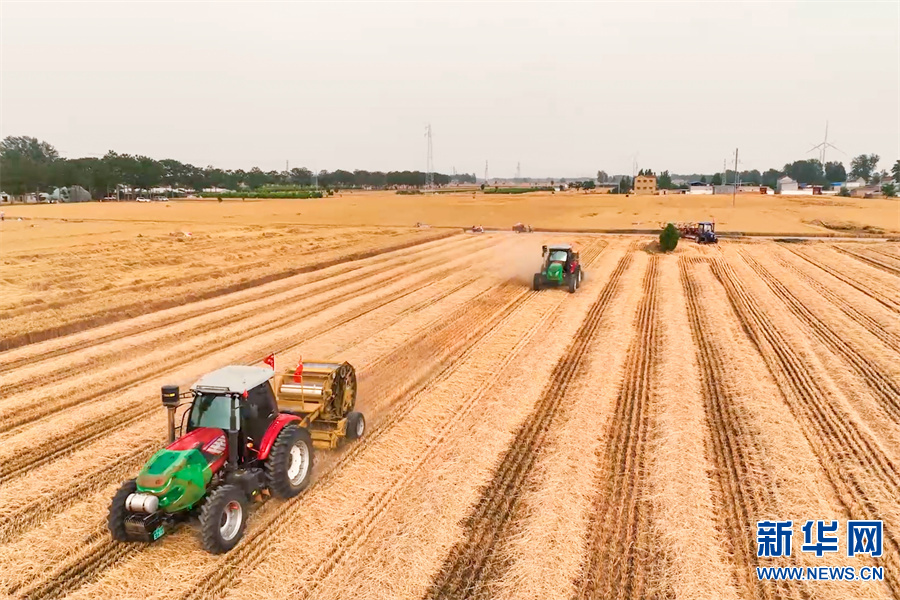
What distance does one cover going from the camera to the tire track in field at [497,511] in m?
7.34

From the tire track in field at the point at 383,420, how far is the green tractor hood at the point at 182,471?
104 centimetres

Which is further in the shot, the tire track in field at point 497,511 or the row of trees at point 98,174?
the row of trees at point 98,174

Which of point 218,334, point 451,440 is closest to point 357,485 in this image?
point 451,440

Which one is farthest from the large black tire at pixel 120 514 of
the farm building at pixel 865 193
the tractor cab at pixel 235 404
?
the farm building at pixel 865 193

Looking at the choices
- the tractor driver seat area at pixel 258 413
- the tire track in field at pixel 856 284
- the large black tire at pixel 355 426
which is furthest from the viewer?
the tire track in field at pixel 856 284

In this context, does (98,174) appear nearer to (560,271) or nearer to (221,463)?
(560,271)

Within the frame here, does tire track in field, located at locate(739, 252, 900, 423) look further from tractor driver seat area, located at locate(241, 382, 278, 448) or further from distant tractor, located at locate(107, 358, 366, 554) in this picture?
tractor driver seat area, located at locate(241, 382, 278, 448)

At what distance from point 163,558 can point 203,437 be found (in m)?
1.65

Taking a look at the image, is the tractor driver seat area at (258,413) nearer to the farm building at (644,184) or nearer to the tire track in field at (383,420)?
the tire track in field at (383,420)

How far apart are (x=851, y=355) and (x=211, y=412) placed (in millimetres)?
16751

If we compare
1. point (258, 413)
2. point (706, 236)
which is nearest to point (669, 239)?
point (706, 236)

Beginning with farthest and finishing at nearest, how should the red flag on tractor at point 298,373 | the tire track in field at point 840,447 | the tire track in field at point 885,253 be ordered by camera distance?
1. the tire track in field at point 885,253
2. the red flag on tractor at point 298,373
3. the tire track in field at point 840,447

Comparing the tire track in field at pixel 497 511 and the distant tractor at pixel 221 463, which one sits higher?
the distant tractor at pixel 221 463

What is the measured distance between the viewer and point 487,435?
11.2 metres
